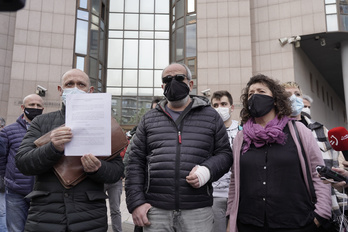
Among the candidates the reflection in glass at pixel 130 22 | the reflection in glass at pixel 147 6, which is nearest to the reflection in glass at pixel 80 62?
the reflection in glass at pixel 130 22

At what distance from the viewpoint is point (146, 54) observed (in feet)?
76.2

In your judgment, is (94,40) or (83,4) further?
(94,40)

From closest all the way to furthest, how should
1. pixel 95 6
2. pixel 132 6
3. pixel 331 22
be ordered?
pixel 331 22
pixel 95 6
pixel 132 6

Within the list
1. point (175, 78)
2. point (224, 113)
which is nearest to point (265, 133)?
point (175, 78)

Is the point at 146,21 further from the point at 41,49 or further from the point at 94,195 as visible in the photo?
the point at 94,195

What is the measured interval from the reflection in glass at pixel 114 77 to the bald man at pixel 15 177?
19315 mm

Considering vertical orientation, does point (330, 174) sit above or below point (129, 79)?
below

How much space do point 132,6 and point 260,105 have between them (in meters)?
23.2

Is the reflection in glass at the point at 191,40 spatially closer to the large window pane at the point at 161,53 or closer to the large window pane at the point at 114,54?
the large window pane at the point at 161,53

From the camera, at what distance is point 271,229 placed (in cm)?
241

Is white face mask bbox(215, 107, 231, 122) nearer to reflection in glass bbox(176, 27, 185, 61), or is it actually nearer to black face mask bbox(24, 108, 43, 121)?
black face mask bbox(24, 108, 43, 121)

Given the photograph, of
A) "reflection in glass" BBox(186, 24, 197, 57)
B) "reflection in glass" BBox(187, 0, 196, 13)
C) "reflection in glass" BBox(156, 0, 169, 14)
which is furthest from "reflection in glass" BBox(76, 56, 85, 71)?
"reflection in glass" BBox(187, 0, 196, 13)

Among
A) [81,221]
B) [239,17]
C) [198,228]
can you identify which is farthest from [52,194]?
[239,17]

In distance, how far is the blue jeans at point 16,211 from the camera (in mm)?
3738
